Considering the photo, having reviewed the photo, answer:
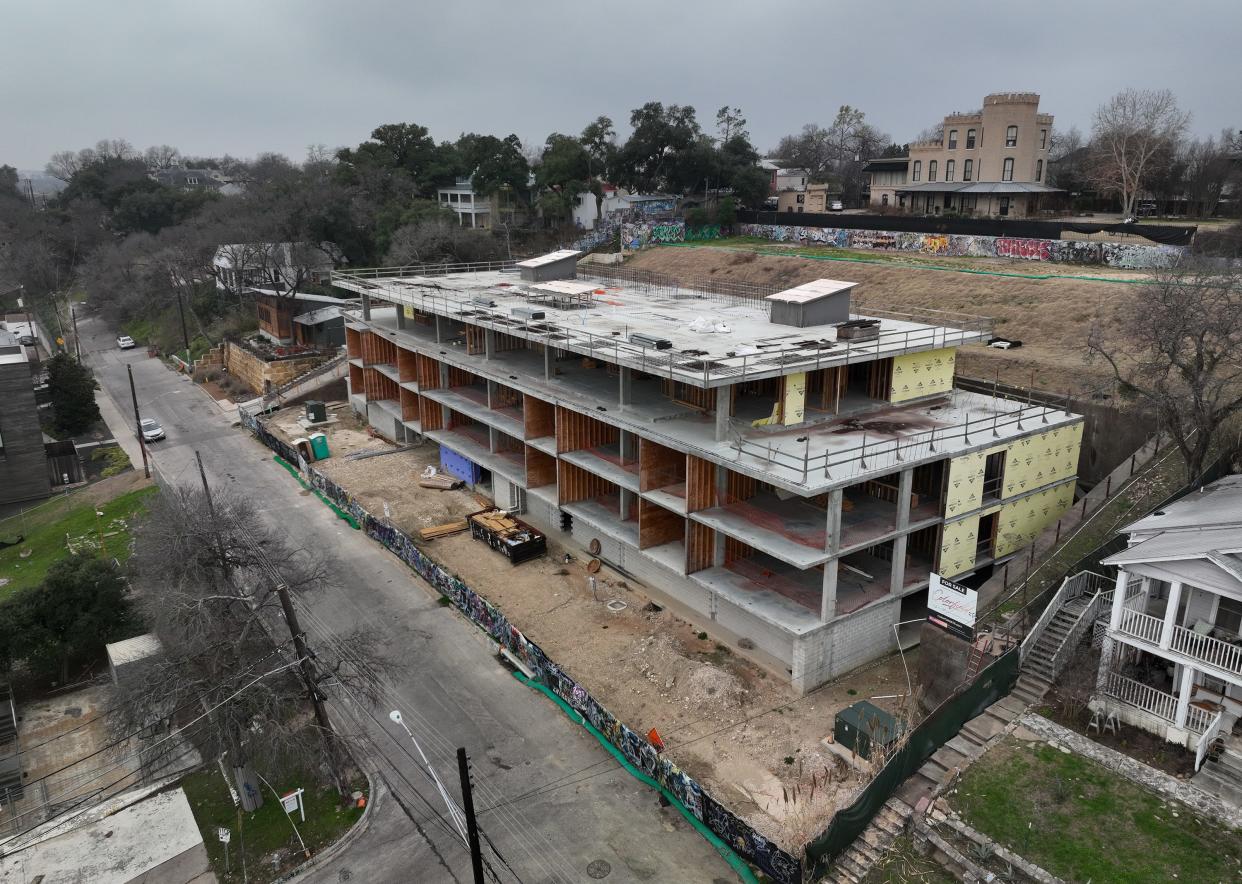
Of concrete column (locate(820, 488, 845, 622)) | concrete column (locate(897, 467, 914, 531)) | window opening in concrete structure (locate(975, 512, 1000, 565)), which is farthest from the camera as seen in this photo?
window opening in concrete structure (locate(975, 512, 1000, 565))

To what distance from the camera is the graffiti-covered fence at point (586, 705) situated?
2094 centimetres

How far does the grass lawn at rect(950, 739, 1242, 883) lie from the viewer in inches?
745

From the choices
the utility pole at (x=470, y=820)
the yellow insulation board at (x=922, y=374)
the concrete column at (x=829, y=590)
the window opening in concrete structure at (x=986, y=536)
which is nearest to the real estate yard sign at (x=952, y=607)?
the concrete column at (x=829, y=590)

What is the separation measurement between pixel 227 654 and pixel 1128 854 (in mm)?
23931

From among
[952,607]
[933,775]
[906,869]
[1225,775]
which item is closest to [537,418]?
[952,607]

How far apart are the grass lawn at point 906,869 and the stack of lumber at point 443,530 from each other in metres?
26.2

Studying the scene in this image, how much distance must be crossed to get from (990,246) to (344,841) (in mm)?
63749

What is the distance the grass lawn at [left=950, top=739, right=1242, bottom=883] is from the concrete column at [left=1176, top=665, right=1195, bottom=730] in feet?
8.30

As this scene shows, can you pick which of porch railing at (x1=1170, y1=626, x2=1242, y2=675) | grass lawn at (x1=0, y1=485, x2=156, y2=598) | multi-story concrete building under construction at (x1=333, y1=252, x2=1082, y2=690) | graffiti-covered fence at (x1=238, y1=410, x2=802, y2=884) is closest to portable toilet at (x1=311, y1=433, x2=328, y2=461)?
graffiti-covered fence at (x1=238, y1=410, x2=802, y2=884)

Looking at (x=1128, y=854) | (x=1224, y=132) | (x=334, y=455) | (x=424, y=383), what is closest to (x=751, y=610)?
(x=1128, y=854)

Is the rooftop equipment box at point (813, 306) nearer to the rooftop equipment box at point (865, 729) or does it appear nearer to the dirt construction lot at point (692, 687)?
the dirt construction lot at point (692, 687)

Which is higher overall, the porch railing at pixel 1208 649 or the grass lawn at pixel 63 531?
the porch railing at pixel 1208 649

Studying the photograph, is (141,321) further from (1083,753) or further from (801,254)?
(1083,753)

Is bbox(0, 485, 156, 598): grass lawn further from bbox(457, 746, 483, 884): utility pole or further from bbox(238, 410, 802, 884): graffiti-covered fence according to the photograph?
bbox(457, 746, 483, 884): utility pole
